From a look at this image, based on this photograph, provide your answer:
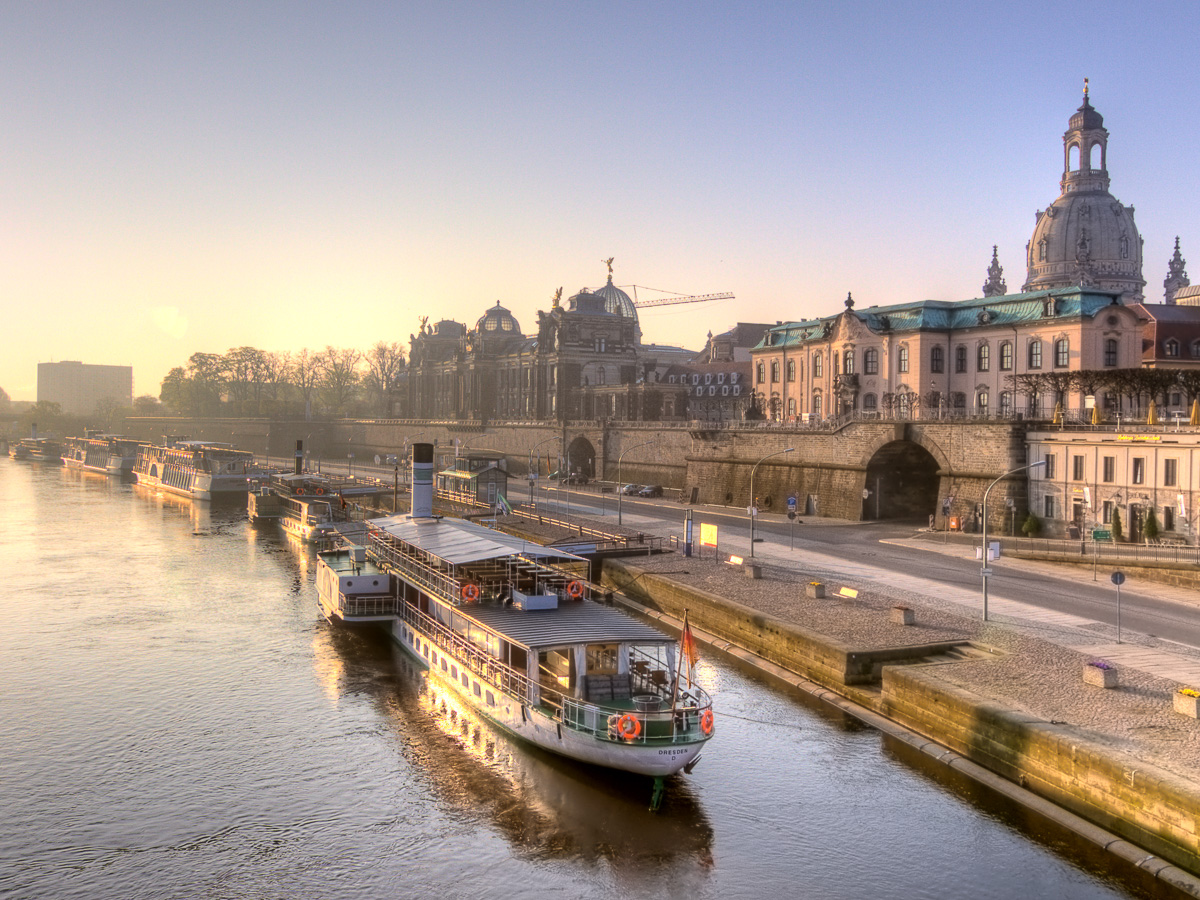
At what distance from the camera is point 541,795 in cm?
2638

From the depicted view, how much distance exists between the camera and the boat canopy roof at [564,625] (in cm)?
2831

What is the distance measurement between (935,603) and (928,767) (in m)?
16.2

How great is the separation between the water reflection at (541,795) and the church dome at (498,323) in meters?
136

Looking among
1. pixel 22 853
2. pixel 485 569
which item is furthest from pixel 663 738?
pixel 22 853

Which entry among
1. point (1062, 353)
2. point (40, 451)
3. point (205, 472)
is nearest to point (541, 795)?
point (1062, 353)

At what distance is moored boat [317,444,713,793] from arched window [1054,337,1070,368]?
44376 mm

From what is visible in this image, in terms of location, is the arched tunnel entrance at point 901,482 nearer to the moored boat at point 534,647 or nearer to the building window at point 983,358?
the building window at point 983,358

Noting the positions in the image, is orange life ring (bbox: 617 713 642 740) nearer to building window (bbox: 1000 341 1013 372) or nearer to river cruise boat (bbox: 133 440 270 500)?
building window (bbox: 1000 341 1013 372)

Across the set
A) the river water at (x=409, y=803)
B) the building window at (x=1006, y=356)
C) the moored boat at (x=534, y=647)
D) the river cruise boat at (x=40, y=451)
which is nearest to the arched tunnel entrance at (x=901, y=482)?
the building window at (x=1006, y=356)

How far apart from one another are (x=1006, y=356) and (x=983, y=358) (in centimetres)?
225

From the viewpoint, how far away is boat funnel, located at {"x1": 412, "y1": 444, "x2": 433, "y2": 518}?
50.9 meters

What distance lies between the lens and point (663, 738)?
82.6 feet

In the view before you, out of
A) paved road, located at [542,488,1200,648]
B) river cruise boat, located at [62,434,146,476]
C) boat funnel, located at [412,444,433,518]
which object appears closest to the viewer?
paved road, located at [542,488,1200,648]

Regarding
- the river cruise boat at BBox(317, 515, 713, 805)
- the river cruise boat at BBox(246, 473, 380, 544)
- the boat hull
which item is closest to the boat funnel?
the river cruise boat at BBox(317, 515, 713, 805)
